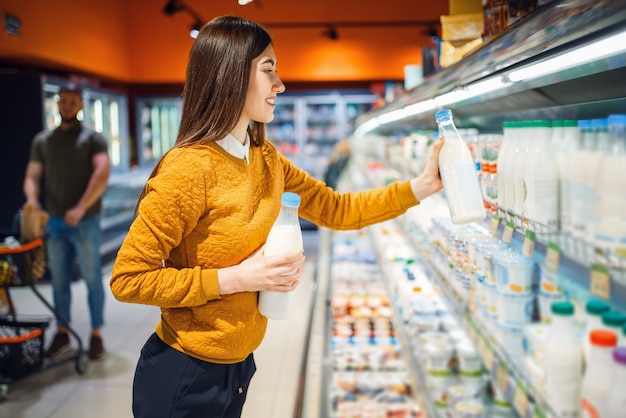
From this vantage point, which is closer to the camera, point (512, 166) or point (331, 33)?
point (512, 166)

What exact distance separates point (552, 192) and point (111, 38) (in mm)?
8889

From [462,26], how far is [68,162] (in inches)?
122

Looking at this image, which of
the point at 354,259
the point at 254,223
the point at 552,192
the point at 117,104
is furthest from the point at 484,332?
the point at 117,104

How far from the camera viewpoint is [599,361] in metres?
0.96

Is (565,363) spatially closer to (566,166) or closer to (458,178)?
(566,166)

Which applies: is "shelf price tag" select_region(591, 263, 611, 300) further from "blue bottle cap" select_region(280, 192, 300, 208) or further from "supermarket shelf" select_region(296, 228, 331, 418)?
"supermarket shelf" select_region(296, 228, 331, 418)

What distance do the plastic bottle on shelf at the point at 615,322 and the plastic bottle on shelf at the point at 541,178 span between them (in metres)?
0.23

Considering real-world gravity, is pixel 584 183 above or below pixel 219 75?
below

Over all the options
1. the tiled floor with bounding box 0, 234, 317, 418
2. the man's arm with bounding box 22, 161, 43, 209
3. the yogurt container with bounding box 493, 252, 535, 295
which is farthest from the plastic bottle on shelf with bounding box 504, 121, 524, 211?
the man's arm with bounding box 22, 161, 43, 209

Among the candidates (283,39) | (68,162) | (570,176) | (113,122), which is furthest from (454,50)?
(113,122)

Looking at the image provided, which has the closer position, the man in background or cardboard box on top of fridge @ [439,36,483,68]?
cardboard box on top of fridge @ [439,36,483,68]

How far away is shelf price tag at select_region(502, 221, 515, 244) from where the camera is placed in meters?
1.30

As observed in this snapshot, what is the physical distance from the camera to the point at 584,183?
103 centimetres

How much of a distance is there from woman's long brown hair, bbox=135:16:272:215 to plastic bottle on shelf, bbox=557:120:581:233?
0.75 m
